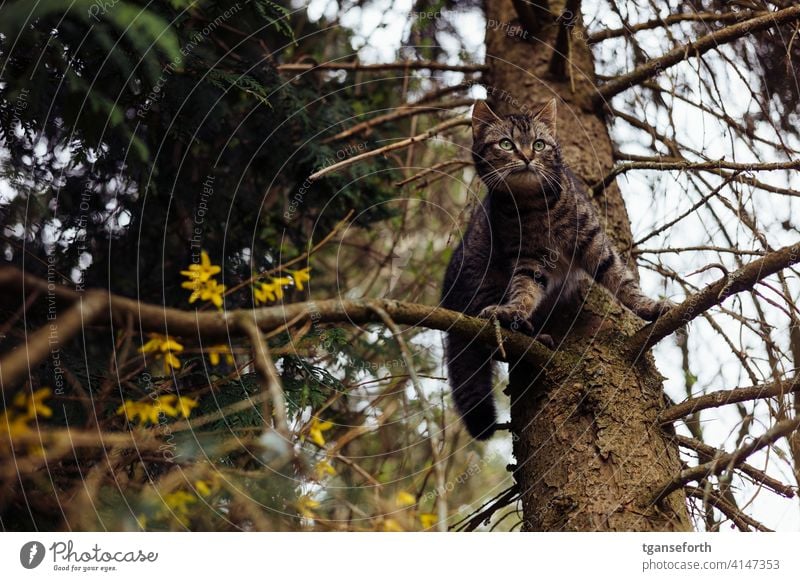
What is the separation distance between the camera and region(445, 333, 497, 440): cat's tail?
295cm

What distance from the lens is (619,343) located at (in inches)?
99.1

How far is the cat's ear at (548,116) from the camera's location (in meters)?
2.94

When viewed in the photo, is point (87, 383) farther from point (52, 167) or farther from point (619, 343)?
point (619, 343)

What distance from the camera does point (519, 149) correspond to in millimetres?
2926

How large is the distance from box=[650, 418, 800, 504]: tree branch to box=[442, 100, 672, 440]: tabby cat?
0.79m

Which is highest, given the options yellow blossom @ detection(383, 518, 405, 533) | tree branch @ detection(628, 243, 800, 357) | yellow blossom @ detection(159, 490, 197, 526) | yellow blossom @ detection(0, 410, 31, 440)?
tree branch @ detection(628, 243, 800, 357)

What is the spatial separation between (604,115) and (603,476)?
173cm

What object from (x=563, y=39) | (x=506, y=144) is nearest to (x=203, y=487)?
(x=506, y=144)

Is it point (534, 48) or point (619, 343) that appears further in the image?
point (534, 48)

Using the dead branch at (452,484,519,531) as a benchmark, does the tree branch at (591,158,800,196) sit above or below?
above

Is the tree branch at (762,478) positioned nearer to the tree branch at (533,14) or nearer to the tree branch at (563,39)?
the tree branch at (563,39)

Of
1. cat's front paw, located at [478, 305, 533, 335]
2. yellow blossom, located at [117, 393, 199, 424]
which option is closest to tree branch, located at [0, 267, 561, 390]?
cat's front paw, located at [478, 305, 533, 335]

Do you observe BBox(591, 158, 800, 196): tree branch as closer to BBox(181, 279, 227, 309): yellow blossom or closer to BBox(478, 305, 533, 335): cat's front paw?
BBox(478, 305, 533, 335): cat's front paw

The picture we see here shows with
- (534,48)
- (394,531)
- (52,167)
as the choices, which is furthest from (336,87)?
(394,531)
